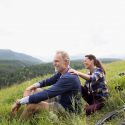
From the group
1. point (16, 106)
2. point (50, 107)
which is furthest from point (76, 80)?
point (16, 106)

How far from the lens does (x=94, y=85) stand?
8164 mm

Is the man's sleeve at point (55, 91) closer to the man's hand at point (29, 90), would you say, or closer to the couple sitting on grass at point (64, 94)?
the couple sitting on grass at point (64, 94)

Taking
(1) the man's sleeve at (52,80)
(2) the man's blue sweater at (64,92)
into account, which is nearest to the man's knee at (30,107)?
(2) the man's blue sweater at (64,92)

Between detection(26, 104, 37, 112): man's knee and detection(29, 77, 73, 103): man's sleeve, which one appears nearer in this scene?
detection(29, 77, 73, 103): man's sleeve

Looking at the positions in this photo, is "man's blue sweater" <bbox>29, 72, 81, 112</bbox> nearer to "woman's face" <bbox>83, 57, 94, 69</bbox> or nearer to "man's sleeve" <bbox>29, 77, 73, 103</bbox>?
"man's sleeve" <bbox>29, 77, 73, 103</bbox>

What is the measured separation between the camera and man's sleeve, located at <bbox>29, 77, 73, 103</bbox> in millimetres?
6922

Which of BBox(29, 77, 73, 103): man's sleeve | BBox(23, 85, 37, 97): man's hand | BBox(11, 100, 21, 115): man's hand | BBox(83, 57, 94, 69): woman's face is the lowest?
BBox(11, 100, 21, 115): man's hand

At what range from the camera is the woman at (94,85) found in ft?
26.0

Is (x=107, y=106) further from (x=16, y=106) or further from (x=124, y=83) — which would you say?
(x=16, y=106)

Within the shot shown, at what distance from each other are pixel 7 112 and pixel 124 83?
318cm

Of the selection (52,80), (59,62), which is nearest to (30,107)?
(59,62)

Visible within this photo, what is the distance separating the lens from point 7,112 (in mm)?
7719

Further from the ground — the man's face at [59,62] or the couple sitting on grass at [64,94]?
the man's face at [59,62]

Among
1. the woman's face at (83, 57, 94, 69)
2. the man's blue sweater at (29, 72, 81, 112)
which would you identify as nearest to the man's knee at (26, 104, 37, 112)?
the man's blue sweater at (29, 72, 81, 112)
